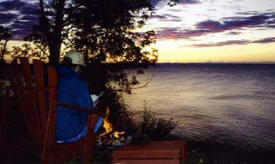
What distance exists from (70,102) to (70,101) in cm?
2

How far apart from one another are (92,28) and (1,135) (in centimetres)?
746

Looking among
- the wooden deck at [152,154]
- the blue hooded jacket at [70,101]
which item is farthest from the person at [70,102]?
the wooden deck at [152,154]

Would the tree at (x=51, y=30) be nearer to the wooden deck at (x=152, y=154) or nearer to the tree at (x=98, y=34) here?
the tree at (x=98, y=34)

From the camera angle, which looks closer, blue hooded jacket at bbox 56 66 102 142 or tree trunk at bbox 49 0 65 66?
blue hooded jacket at bbox 56 66 102 142

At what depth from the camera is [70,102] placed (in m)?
4.51

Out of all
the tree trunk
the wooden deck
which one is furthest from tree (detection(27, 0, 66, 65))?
the wooden deck

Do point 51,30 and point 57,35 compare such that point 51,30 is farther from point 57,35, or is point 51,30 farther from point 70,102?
point 70,102

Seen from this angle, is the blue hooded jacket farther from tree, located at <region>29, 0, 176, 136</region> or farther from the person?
tree, located at <region>29, 0, 176, 136</region>

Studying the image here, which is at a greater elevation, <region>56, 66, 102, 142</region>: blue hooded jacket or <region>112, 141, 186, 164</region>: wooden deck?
<region>56, 66, 102, 142</region>: blue hooded jacket

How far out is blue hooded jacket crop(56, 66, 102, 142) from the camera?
4.44 m

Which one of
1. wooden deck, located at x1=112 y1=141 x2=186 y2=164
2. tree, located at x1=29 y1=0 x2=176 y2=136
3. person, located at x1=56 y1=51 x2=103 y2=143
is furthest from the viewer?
tree, located at x1=29 y1=0 x2=176 y2=136

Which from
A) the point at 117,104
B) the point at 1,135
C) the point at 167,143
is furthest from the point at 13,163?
the point at 117,104

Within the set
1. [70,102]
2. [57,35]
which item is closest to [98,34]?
[57,35]

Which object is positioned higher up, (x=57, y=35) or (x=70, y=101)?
(x=57, y=35)
